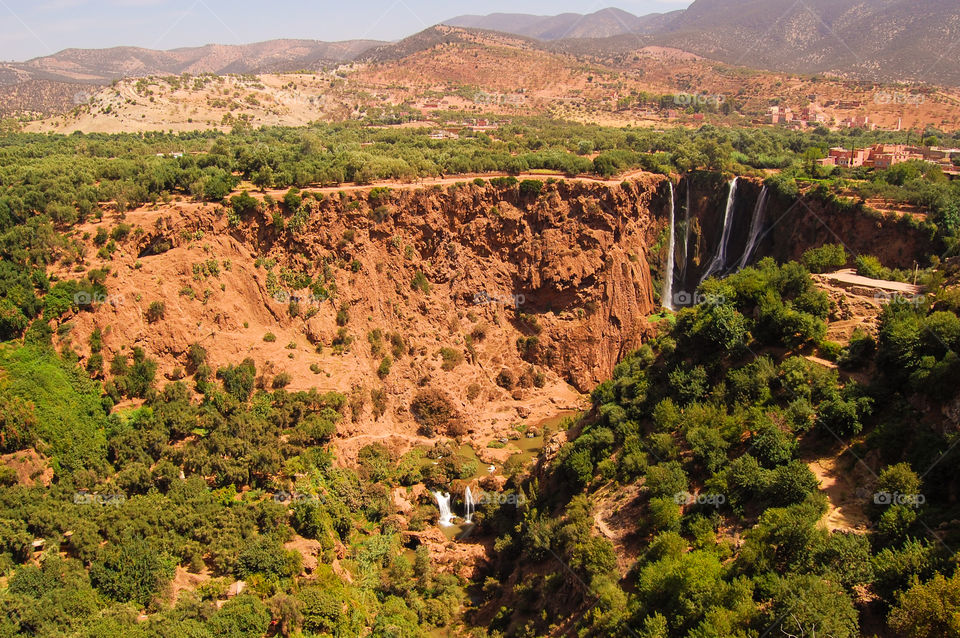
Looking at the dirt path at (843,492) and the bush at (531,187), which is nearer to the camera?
the dirt path at (843,492)

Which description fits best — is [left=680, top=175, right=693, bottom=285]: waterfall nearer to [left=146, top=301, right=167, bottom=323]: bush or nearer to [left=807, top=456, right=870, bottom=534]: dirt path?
[left=807, top=456, right=870, bottom=534]: dirt path

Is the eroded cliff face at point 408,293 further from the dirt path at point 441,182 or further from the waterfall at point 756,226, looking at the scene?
the waterfall at point 756,226

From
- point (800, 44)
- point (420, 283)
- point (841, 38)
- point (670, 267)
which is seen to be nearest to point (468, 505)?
point (420, 283)

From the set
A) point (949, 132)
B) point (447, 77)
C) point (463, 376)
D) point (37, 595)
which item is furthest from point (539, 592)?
point (447, 77)

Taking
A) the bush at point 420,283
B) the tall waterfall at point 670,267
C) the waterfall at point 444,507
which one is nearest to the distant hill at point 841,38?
the tall waterfall at point 670,267

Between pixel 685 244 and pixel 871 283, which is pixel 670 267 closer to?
pixel 685 244
